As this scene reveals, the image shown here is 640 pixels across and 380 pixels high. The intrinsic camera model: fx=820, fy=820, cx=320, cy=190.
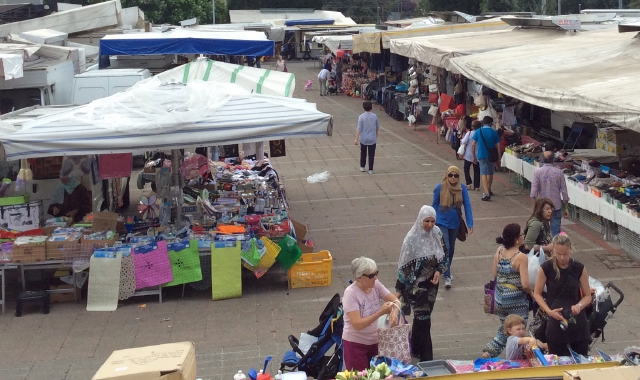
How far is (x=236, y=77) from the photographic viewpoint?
14.2 meters

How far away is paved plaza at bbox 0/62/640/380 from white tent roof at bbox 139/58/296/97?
227cm

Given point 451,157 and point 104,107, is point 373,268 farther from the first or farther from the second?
point 451,157

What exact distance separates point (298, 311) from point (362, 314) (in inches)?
124

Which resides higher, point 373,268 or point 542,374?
point 373,268

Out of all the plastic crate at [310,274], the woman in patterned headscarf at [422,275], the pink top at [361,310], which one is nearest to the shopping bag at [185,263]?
the plastic crate at [310,274]

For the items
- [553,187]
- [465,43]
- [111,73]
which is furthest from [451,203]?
[465,43]

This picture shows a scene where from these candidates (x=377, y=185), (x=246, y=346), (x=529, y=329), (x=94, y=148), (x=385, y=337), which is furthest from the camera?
(x=377, y=185)

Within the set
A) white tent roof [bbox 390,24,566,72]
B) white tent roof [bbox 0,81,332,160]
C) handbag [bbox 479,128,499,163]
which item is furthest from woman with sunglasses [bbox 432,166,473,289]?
white tent roof [bbox 390,24,566,72]

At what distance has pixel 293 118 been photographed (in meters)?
10.3

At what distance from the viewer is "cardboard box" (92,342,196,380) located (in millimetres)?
5418

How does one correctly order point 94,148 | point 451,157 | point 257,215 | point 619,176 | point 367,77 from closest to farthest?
point 94,148
point 257,215
point 619,176
point 451,157
point 367,77

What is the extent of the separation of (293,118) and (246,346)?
10.1ft

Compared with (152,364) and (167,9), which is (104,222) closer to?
(152,364)

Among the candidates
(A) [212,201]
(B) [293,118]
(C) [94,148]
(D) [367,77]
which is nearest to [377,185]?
(A) [212,201]
